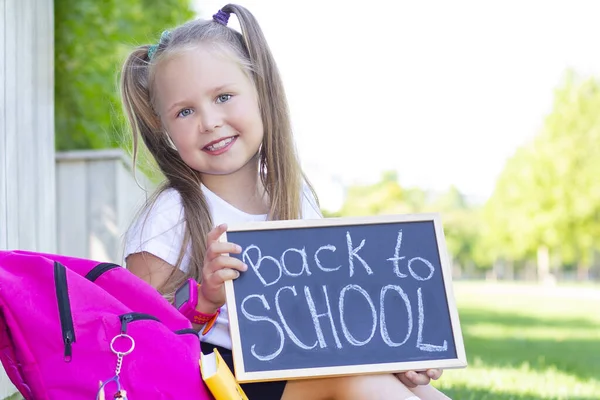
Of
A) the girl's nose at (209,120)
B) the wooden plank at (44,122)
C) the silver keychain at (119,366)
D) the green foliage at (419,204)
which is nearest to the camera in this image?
the silver keychain at (119,366)

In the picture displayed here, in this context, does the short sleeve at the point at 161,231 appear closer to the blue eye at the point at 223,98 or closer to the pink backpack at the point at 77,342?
the blue eye at the point at 223,98

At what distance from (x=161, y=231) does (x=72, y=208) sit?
3960mm

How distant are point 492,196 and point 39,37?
126 feet

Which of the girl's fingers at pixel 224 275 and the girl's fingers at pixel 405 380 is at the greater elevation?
the girl's fingers at pixel 224 275

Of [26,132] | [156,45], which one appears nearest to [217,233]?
[156,45]

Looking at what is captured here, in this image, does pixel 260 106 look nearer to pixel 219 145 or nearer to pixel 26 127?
pixel 219 145

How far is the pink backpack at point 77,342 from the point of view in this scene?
1.88 m

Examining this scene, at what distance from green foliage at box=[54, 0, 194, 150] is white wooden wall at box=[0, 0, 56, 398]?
3616 millimetres

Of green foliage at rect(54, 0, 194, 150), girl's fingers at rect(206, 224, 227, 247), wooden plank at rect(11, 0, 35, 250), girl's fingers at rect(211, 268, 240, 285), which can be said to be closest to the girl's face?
girl's fingers at rect(206, 224, 227, 247)

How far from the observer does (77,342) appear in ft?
6.18

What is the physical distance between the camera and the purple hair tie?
3.04 metres

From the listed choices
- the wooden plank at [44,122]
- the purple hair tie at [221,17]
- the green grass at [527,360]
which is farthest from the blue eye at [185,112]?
the green grass at [527,360]

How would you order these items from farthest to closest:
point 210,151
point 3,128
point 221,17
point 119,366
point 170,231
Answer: point 3,128 → point 221,17 → point 210,151 → point 170,231 → point 119,366

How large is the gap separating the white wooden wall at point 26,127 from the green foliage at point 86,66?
362 centimetres
